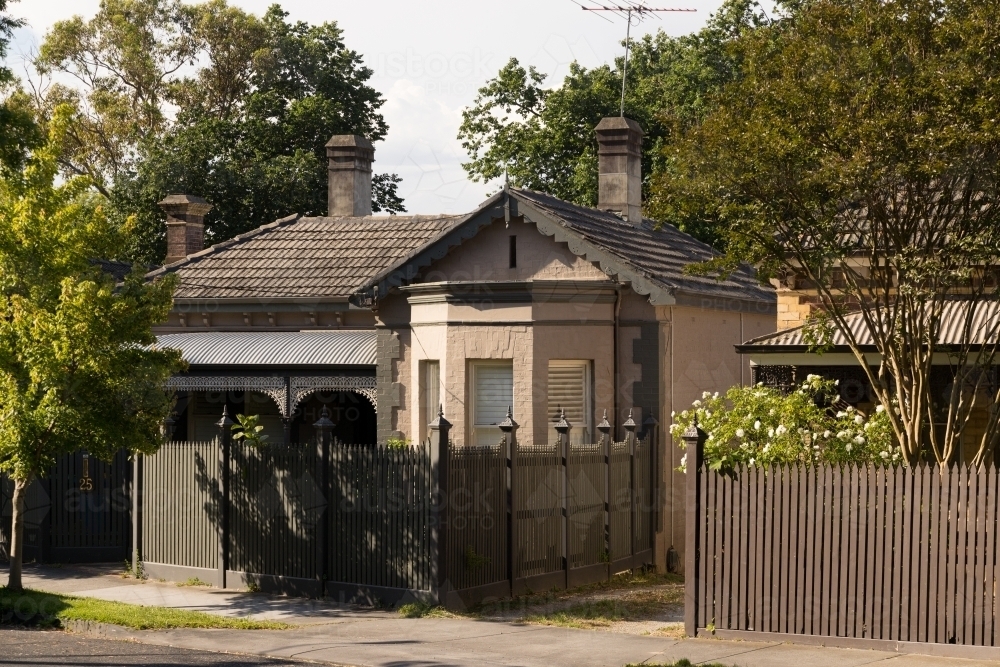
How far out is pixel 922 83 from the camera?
490 inches

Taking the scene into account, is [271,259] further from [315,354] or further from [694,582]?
[694,582]

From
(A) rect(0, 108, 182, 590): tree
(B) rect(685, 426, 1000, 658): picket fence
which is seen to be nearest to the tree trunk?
(A) rect(0, 108, 182, 590): tree

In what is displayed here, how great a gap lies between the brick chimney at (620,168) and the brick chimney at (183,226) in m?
10.4

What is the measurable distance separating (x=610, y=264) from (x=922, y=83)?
24.5 feet

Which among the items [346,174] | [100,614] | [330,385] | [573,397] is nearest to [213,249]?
[346,174]

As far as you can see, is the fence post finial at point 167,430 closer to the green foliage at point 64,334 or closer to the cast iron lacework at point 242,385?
the green foliage at point 64,334

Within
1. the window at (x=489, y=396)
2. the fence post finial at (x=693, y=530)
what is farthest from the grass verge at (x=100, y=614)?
the window at (x=489, y=396)

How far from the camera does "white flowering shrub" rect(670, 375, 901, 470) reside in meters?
14.0

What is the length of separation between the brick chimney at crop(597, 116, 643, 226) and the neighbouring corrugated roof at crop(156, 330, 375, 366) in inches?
192

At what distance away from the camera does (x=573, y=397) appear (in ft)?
63.6

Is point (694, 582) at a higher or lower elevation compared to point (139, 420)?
lower

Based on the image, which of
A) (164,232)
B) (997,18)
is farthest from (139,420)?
(164,232)

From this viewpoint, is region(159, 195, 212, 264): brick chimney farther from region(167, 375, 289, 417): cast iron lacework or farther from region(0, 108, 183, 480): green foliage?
region(0, 108, 183, 480): green foliage

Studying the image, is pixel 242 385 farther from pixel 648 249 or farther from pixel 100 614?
pixel 100 614
